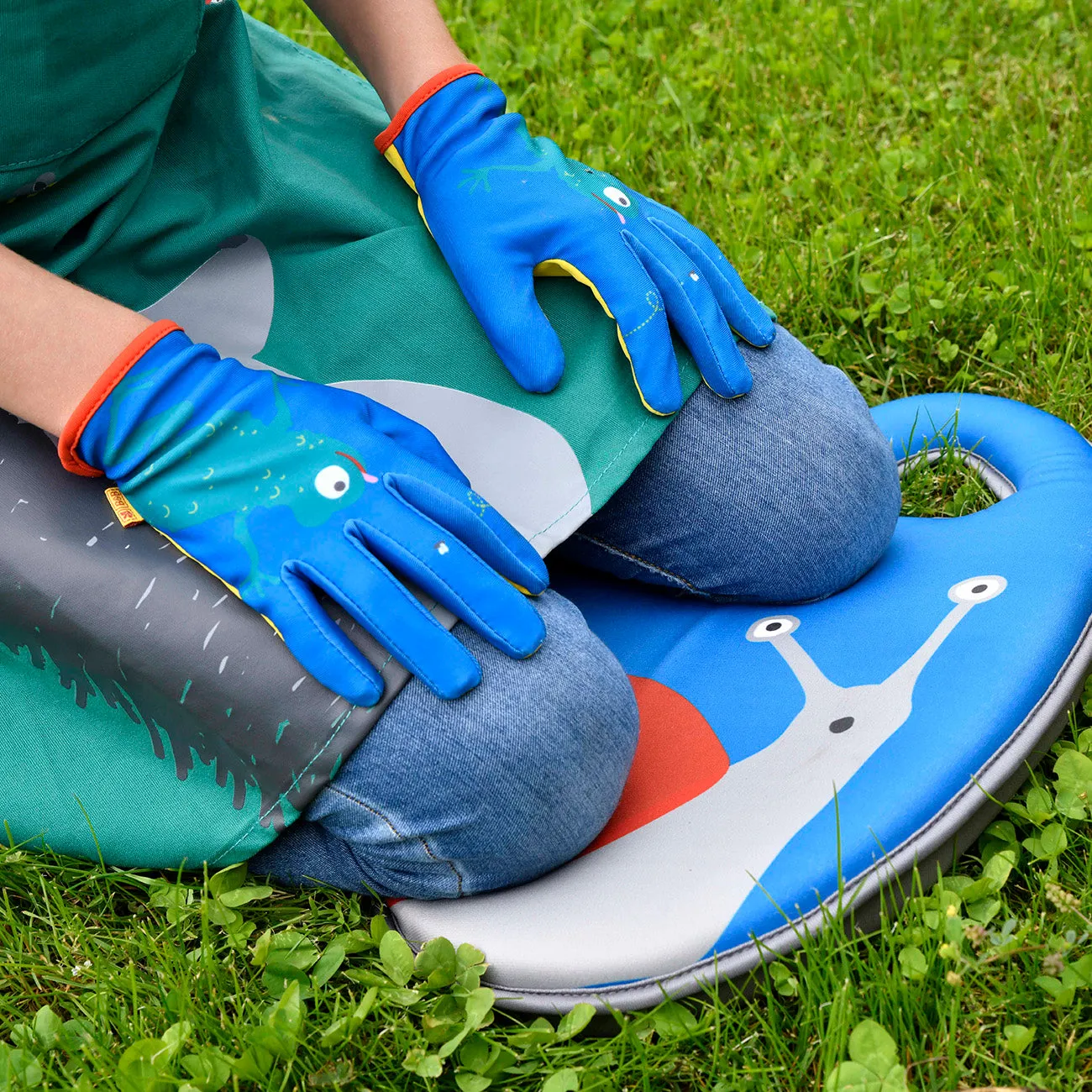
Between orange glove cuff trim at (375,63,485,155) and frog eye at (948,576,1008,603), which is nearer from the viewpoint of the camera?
frog eye at (948,576,1008,603)

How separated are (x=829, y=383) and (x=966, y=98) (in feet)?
4.65

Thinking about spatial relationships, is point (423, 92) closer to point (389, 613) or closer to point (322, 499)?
point (322, 499)

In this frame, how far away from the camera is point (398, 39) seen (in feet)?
5.24

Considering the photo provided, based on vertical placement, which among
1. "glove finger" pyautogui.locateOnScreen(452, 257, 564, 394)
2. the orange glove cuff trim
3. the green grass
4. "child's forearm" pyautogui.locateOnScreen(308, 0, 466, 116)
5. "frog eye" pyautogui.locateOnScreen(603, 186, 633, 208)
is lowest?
the green grass

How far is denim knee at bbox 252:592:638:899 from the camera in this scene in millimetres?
1155

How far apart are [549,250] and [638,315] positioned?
15cm

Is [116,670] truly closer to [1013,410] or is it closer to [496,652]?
[496,652]

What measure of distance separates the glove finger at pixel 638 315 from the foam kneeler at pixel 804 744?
0.34m

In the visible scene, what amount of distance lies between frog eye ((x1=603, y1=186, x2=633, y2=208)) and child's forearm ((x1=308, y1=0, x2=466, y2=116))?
0.97ft

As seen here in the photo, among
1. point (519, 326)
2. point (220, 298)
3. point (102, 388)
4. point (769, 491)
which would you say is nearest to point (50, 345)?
point (102, 388)

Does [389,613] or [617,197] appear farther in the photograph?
[617,197]

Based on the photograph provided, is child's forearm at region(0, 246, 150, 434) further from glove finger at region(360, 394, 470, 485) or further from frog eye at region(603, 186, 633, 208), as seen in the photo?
frog eye at region(603, 186, 633, 208)

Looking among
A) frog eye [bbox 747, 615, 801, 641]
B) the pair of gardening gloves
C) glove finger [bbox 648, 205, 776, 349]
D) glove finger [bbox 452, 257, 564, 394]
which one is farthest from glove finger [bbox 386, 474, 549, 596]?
glove finger [bbox 648, 205, 776, 349]

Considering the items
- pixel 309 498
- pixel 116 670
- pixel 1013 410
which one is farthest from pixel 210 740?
pixel 1013 410
